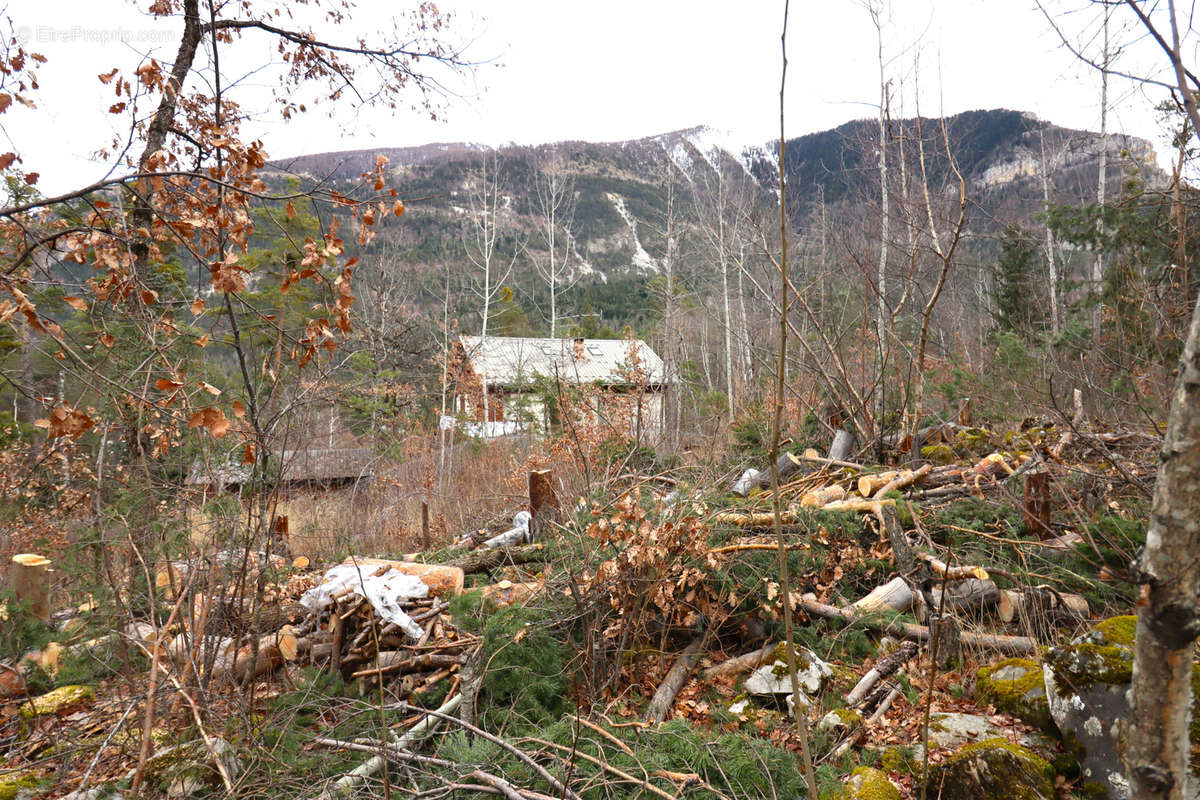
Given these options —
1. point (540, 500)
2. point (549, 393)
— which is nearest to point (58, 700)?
point (540, 500)

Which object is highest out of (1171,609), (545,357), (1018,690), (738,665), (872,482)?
(545,357)

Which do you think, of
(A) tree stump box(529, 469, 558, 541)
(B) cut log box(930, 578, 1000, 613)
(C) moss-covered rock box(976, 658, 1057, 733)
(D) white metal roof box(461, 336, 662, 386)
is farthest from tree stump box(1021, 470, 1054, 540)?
(D) white metal roof box(461, 336, 662, 386)

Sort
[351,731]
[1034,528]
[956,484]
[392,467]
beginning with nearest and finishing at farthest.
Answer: [351,731] → [1034,528] → [956,484] → [392,467]

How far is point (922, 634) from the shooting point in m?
4.41

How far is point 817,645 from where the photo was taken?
4477 mm

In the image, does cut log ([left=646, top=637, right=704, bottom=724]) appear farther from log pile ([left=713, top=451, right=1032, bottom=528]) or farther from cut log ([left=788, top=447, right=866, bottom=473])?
cut log ([left=788, top=447, right=866, bottom=473])

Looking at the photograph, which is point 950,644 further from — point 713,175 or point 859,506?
point 713,175

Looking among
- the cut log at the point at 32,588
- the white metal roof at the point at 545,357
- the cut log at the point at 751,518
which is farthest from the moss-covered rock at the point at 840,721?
the white metal roof at the point at 545,357

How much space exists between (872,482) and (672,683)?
3371mm

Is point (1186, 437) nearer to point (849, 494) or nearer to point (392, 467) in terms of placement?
point (849, 494)

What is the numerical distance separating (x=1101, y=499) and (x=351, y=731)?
5905 mm

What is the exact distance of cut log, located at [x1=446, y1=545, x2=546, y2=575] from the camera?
6.27 meters

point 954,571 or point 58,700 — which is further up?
point 954,571

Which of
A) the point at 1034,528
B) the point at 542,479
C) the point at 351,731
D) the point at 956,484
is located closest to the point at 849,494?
the point at 956,484
